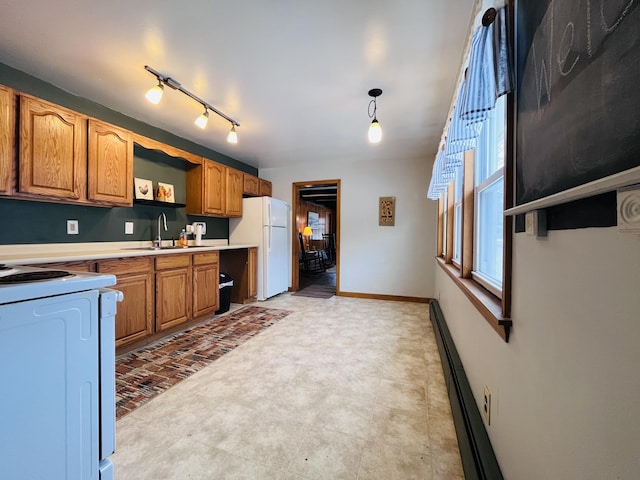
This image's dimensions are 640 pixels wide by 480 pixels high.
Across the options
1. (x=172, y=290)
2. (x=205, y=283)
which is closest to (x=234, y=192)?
(x=205, y=283)

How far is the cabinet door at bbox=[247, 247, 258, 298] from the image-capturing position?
4.18 meters

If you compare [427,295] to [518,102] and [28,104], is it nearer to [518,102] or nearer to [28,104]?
[518,102]

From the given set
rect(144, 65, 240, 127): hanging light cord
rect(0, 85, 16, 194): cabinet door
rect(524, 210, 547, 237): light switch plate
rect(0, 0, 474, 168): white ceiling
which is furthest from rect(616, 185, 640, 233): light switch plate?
rect(0, 85, 16, 194): cabinet door

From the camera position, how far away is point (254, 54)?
6.17ft

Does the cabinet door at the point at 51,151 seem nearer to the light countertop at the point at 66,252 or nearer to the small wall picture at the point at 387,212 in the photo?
the light countertop at the point at 66,252

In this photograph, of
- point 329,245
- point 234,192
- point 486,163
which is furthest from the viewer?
point 329,245

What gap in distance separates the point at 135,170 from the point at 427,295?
4401 mm

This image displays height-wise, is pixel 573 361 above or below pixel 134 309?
above

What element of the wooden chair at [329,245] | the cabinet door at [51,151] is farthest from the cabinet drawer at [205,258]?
the wooden chair at [329,245]

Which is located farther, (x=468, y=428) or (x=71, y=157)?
(x=71, y=157)

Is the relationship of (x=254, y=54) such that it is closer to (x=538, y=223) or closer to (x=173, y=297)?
(x=538, y=223)

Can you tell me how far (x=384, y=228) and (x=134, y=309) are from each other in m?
3.62

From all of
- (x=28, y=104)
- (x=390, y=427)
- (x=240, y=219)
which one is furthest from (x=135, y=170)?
(x=390, y=427)

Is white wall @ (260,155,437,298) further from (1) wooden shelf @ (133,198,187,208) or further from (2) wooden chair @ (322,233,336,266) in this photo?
(2) wooden chair @ (322,233,336,266)
